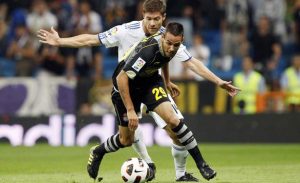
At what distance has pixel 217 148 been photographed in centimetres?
1778

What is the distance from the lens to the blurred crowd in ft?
66.2

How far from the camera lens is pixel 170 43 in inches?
388

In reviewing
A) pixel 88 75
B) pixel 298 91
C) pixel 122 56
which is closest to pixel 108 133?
pixel 88 75

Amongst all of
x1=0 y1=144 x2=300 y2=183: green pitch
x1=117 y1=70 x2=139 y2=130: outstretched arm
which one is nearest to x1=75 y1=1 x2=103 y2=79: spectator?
x1=0 y1=144 x2=300 y2=183: green pitch

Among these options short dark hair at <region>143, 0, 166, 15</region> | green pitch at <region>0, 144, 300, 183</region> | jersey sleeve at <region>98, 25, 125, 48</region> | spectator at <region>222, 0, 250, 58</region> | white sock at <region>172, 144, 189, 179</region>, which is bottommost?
green pitch at <region>0, 144, 300, 183</region>

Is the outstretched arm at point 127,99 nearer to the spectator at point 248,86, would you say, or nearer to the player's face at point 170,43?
the player's face at point 170,43

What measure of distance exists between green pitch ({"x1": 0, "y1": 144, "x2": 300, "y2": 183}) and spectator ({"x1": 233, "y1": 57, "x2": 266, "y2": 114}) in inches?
48.5

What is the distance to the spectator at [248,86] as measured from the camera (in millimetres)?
19530

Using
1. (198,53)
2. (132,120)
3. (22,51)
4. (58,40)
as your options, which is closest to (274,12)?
(198,53)

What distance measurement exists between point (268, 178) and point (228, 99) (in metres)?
8.57

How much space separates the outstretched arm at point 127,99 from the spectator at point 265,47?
36.1ft

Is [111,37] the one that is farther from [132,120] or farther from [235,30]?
[235,30]

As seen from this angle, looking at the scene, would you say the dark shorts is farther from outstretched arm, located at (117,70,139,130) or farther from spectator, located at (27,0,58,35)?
spectator, located at (27,0,58,35)

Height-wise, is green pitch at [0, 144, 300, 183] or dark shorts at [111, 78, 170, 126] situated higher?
dark shorts at [111, 78, 170, 126]
